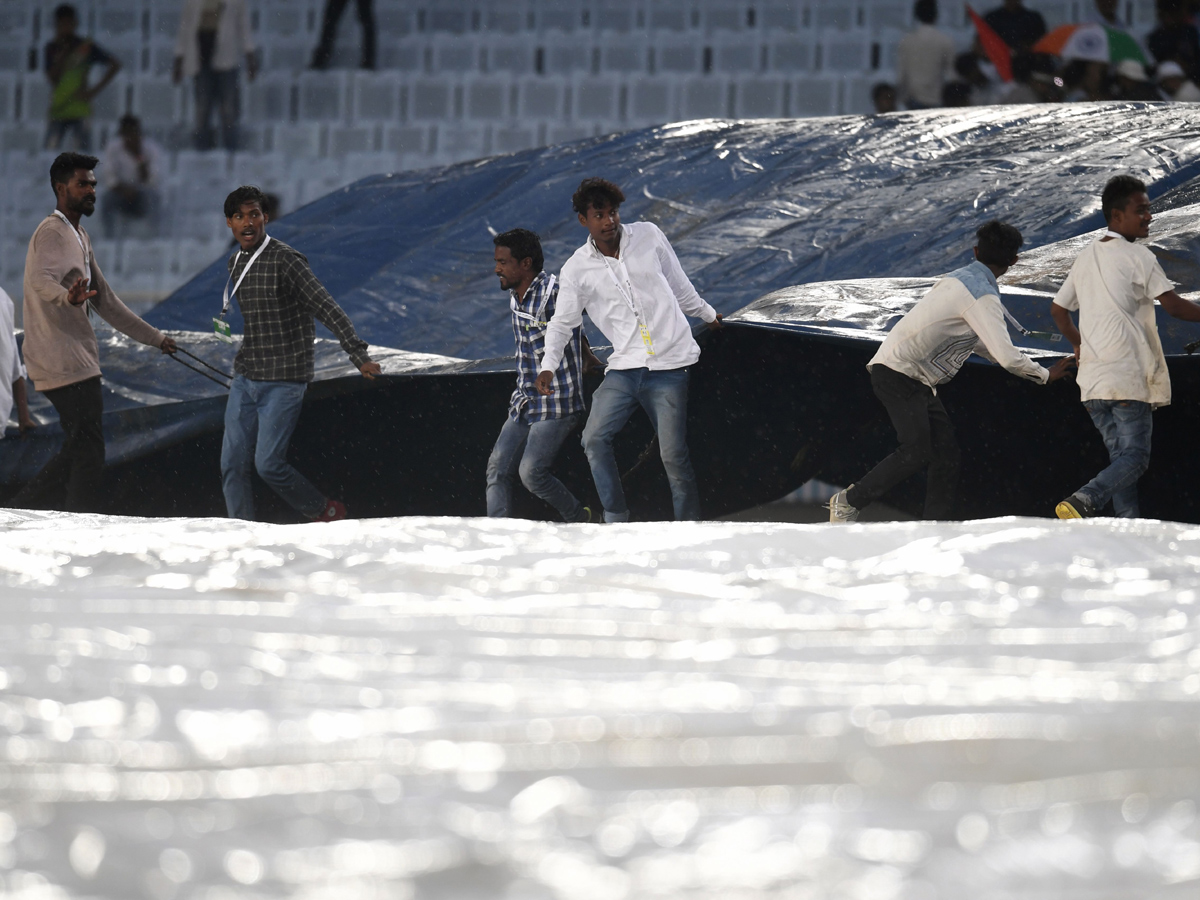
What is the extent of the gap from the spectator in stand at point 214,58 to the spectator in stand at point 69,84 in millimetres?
632

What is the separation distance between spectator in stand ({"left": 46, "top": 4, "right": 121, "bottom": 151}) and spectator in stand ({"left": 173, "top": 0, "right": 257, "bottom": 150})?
0.63 m

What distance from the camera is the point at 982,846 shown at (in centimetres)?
103

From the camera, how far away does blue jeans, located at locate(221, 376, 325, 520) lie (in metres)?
4.15

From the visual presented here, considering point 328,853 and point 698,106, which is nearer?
point 328,853

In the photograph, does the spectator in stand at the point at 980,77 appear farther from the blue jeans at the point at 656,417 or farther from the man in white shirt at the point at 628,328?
the blue jeans at the point at 656,417

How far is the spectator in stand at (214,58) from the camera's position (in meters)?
9.03

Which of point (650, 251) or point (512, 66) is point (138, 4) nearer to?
point (512, 66)

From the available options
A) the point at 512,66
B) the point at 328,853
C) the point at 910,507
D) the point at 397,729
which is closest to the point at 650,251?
the point at 910,507

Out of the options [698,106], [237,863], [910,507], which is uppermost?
[698,106]

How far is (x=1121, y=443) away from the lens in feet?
12.1

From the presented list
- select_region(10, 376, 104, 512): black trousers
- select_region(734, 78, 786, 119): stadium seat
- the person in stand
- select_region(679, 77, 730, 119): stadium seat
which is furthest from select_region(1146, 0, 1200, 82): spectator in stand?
select_region(10, 376, 104, 512): black trousers

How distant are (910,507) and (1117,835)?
3.97 m

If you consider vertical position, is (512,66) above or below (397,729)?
above

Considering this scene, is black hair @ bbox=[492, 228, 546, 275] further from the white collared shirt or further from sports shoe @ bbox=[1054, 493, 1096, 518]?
sports shoe @ bbox=[1054, 493, 1096, 518]
